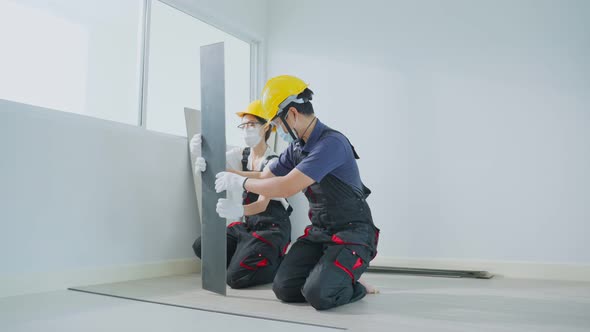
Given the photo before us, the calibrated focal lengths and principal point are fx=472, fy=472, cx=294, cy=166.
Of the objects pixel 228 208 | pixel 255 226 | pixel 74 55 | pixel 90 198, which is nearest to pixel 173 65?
pixel 74 55

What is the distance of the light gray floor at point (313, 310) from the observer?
185 centimetres

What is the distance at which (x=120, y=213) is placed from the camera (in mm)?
3141

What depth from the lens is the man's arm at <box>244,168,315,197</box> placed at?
7.30 feet

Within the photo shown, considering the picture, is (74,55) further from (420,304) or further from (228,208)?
(420,304)

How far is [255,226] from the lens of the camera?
3248mm

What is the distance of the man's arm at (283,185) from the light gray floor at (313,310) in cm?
55

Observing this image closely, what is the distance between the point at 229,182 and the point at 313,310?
0.75 meters

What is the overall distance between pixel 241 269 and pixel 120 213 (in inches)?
35.8

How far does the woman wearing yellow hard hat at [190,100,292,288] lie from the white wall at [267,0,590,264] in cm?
122

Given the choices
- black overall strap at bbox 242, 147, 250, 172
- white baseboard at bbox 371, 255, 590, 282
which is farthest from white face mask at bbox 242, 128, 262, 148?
white baseboard at bbox 371, 255, 590, 282

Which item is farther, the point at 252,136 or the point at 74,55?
the point at 252,136

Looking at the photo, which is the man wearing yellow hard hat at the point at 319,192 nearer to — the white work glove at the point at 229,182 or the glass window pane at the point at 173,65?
the white work glove at the point at 229,182

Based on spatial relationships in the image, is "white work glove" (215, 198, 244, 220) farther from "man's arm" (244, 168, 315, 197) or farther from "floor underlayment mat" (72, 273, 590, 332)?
"floor underlayment mat" (72, 273, 590, 332)

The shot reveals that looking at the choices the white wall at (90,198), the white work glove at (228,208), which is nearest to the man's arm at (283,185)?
the white work glove at (228,208)
